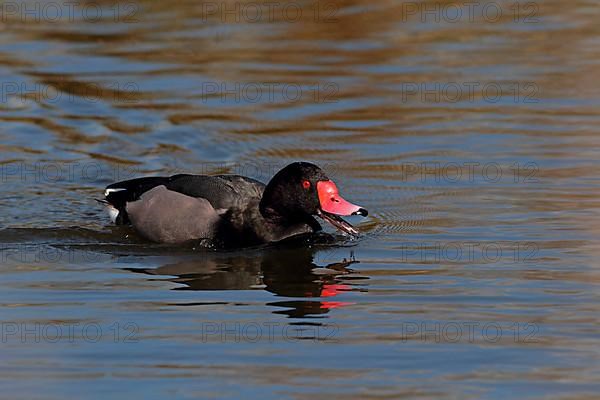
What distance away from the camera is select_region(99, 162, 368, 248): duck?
38.1 feet

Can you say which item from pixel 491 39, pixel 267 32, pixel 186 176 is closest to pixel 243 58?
Answer: pixel 267 32

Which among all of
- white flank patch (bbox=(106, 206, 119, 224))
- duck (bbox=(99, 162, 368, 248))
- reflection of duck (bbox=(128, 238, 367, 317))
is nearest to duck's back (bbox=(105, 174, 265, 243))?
duck (bbox=(99, 162, 368, 248))

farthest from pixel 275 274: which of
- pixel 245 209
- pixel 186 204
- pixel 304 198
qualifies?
pixel 186 204

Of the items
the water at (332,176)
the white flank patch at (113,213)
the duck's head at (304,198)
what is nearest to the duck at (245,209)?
the duck's head at (304,198)

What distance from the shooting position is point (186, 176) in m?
12.3

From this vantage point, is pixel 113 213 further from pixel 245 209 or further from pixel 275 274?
pixel 275 274

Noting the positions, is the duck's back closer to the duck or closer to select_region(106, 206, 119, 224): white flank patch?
the duck

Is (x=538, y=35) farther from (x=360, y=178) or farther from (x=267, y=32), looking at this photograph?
(x=360, y=178)

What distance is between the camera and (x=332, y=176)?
13.9 m

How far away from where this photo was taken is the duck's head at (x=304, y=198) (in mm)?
11578

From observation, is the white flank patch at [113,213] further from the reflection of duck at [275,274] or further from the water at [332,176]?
the reflection of duck at [275,274]

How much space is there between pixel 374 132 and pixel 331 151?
760mm

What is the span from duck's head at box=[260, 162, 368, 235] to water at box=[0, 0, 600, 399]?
285 millimetres

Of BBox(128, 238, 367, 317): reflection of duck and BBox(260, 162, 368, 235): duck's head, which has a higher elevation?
BBox(260, 162, 368, 235): duck's head
